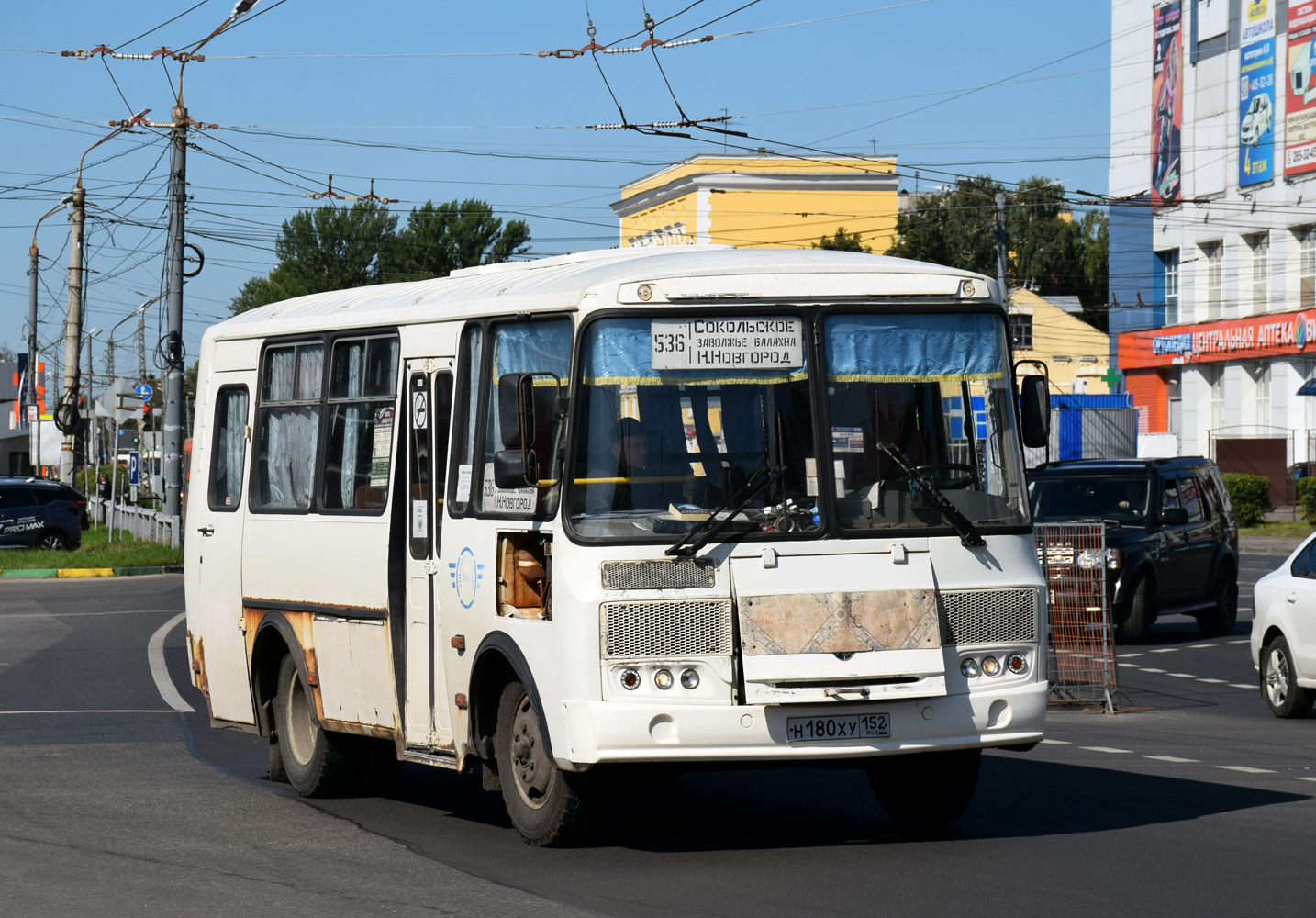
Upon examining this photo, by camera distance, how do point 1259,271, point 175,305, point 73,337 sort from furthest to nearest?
1. point 1259,271
2. point 73,337
3. point 175,305

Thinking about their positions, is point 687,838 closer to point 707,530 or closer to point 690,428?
point 707,530

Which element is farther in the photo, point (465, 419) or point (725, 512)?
point (465, 419)

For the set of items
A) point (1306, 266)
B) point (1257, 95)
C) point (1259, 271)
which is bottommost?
point (1306, 266)

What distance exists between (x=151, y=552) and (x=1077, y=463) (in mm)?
19008

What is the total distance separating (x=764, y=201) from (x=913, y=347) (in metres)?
83.9

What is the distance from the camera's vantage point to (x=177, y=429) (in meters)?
34.1

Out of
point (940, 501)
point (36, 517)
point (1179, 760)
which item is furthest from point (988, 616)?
point (36, 517)

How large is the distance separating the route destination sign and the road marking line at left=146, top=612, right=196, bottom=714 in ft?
26.3

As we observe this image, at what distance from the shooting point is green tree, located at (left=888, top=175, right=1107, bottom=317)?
90.2m

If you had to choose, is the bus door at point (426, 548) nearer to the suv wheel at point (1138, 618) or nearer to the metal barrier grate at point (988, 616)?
the metal barrier grate at point (988, 616)

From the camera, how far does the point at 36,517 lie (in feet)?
130

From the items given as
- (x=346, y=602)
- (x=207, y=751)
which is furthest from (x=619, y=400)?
(x=207, y=751)

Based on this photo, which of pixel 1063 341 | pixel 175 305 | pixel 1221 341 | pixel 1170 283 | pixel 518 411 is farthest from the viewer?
pixel 1063 341

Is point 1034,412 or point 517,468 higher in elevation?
point 1034,412
